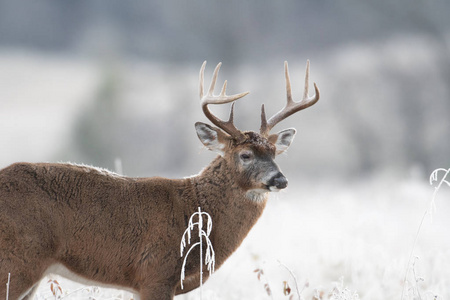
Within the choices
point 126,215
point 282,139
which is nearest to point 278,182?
point 282,139

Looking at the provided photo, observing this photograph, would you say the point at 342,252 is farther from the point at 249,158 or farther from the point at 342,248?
the point at 249,158

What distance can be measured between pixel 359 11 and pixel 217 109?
680 cm

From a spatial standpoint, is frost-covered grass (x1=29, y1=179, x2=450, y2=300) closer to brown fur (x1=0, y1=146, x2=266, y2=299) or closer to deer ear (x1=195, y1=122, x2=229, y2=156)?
brown fur (x1=0, y1=146, x2=266, y2=299)

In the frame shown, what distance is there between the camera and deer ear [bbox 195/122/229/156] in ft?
24.7

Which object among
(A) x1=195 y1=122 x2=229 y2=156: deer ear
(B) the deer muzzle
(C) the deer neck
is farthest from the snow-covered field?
(A) x1=195 y1=122 x2=229 y2=156: deer ear

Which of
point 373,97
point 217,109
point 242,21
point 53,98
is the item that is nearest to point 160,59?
point 53,98

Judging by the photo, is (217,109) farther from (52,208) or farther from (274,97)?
(52,208)

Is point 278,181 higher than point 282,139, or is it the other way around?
point 282,139

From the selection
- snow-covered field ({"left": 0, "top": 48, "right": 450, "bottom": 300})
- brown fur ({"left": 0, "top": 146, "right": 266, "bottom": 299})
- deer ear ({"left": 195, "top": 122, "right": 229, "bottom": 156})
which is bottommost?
snow-covered field ({"left": 0, "top": 48, "right": 450, "bottom": 300})

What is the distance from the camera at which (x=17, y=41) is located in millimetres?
62094

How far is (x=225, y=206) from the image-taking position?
23.8ft

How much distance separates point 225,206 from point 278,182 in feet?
1.84

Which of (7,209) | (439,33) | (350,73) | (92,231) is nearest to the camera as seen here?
(7,209)

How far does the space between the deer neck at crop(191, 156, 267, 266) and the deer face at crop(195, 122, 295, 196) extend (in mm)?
75
